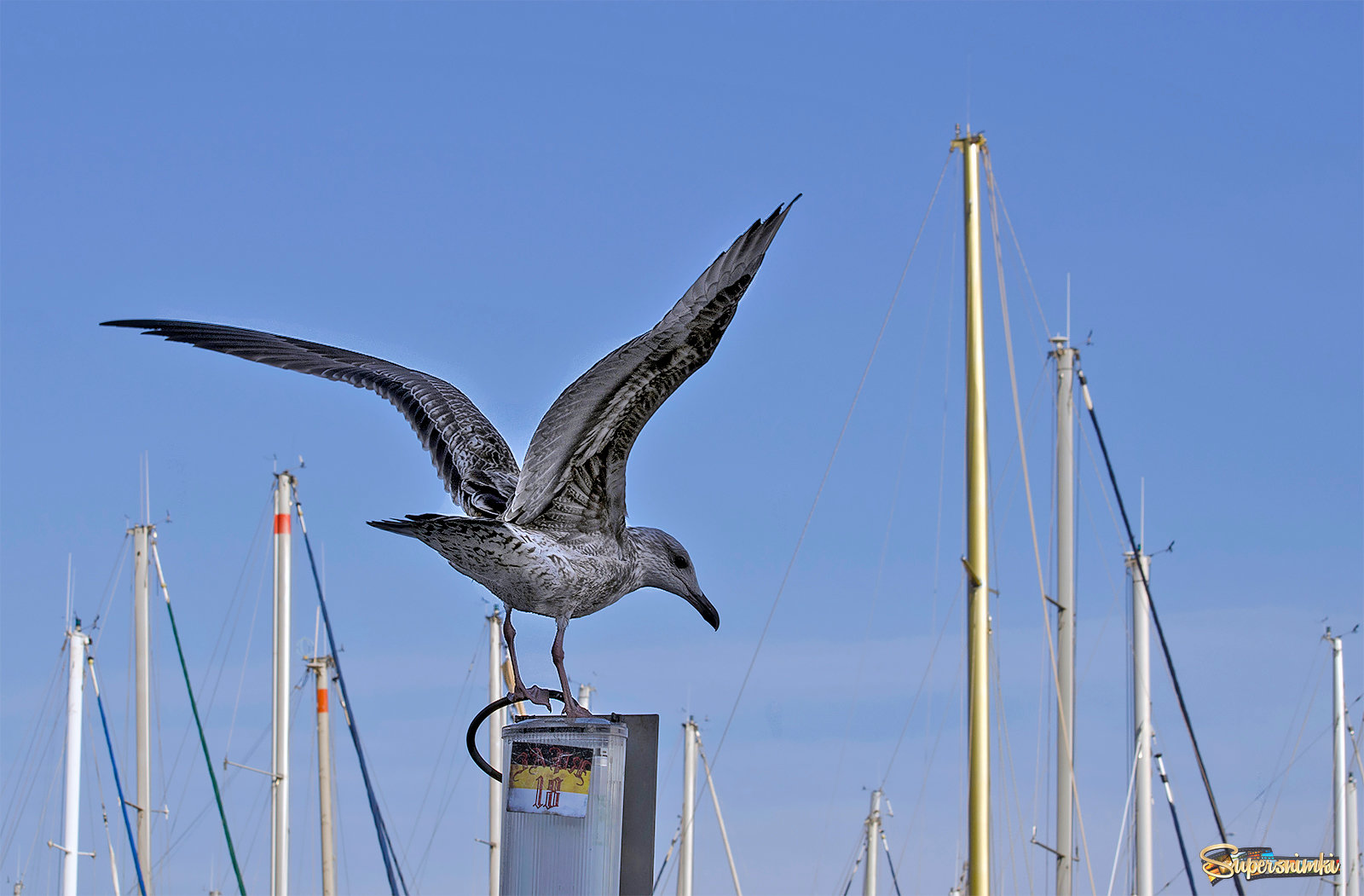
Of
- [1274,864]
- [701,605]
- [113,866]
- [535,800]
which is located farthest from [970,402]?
[1274,864]

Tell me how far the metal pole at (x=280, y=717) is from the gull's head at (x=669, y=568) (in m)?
18.5

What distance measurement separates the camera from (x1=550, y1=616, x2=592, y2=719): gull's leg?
24.7 feet

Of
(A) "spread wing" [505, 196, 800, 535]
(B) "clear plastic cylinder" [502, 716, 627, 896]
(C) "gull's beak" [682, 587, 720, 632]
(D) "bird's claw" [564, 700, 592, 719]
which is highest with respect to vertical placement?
(A) "spread wing" [505, 196, 800, 535]

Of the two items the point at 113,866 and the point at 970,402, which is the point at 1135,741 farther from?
the point at 113,866

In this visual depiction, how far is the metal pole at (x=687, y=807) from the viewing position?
34.5 meters

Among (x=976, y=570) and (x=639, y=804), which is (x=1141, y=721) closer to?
(x=976, y=570)

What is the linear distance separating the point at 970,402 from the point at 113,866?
19.1 m

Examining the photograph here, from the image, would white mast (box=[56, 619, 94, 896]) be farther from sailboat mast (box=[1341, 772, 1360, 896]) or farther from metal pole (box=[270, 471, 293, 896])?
sailboat mast (box=[1341, 772, 1360, 896])

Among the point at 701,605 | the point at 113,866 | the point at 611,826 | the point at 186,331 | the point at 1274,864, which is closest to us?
the point at 611,826

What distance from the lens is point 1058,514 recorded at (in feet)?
76.9

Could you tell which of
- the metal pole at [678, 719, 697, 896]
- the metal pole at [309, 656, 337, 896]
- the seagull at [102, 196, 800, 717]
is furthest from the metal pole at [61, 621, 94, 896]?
the seagull at [102, 196, 800, 717]

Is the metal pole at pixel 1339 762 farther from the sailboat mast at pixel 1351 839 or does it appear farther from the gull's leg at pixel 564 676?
the gull's leg at pixel 564 676

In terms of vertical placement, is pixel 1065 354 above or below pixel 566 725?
above

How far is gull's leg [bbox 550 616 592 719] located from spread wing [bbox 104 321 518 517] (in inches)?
27.8
